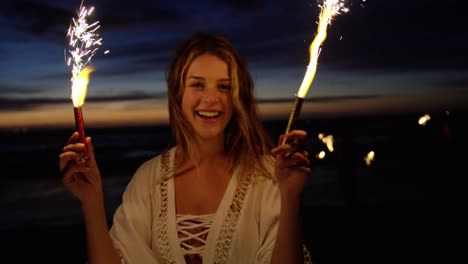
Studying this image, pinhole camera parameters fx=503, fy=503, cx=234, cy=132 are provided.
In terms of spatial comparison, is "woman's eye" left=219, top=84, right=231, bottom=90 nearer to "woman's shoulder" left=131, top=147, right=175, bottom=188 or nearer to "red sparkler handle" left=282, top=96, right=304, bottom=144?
"woman's shoulder" left=131, top=147, right=175, bottom=188

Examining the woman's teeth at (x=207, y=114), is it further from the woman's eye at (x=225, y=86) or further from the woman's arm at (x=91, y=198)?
the woman's arm at (x=91, y=198)

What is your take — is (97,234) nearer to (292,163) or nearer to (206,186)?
(206,186)

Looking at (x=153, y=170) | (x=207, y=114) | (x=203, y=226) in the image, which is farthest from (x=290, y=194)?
(x=153, y=170)

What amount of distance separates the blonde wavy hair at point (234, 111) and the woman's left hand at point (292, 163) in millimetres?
496

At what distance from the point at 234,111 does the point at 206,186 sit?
1.49 ft

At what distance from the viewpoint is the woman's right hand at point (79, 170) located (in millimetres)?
2182

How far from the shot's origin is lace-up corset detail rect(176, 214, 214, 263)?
257 centimetres

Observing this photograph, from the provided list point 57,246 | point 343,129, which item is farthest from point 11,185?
point 343,129

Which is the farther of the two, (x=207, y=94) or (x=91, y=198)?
(x=207, y=94)

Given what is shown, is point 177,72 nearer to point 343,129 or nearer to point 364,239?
point 364,239

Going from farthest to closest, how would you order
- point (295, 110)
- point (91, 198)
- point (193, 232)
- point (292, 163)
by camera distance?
point (193, 232)
point (91, 198)
point (292, 163)
point (295, 110)

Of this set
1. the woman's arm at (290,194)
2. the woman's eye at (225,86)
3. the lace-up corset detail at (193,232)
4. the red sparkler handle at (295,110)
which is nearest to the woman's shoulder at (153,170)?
the lace-up corset detail at (193,232)

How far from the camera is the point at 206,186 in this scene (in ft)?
9.35

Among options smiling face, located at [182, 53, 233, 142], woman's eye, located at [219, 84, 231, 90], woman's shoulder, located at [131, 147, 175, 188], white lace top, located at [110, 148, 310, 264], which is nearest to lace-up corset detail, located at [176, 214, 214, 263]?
white lace top, located at [110, 148, 310, 264]
